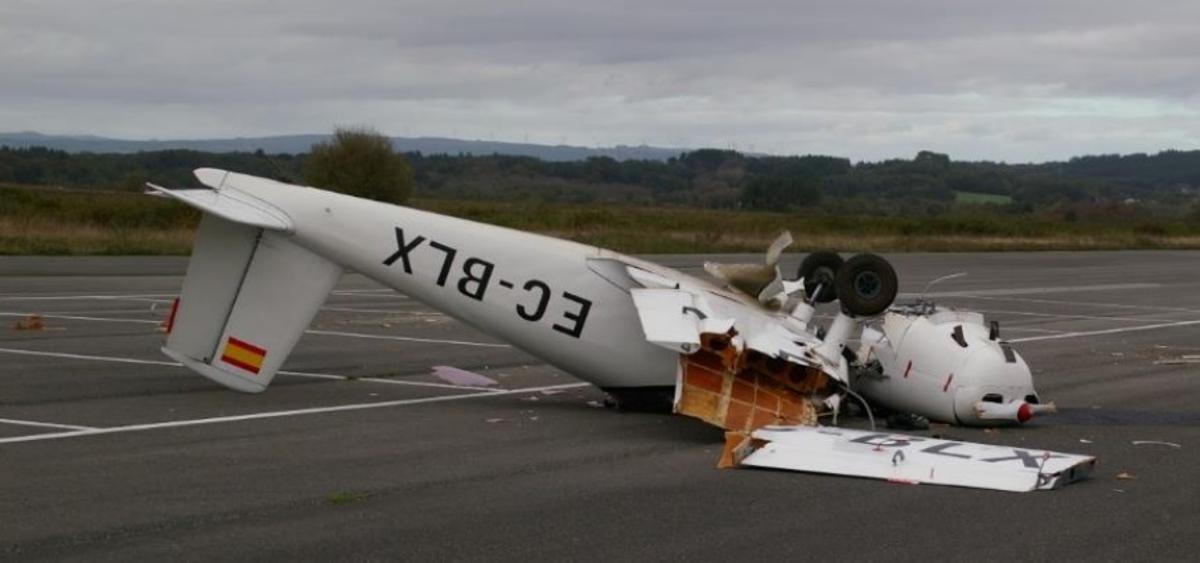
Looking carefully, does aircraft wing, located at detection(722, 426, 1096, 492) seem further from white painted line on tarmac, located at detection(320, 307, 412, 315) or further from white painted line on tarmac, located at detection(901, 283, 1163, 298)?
white painted line on tarmac, located at detection(901, 283, 1163, 298)

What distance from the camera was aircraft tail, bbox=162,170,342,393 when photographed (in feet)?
43.7

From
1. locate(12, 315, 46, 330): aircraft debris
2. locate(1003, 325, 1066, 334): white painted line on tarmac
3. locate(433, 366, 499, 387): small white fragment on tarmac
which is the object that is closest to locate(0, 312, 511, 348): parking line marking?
locate(12, 315, 46, 330): aircraft debris

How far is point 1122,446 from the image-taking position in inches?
482

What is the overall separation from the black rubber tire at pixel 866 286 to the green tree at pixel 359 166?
63.2m

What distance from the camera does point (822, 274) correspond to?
13.8 meters

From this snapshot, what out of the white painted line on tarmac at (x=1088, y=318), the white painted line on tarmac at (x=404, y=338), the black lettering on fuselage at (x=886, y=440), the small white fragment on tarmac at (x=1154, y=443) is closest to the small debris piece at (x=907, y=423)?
the black lettering on fuselage at (x=886, y=440)

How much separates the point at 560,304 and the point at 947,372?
11.0 feet

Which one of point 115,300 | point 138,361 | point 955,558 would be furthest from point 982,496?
point 115,300

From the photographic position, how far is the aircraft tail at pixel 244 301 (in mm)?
13312

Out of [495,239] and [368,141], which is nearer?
[495,239]

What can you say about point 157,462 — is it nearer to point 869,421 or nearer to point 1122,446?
point 869,421

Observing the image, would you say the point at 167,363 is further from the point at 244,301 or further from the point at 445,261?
the point at 445,261

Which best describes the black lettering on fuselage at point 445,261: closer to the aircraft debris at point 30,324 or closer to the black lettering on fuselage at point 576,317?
the black lettering on fuselage at point 576,317

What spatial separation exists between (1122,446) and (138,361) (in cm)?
1004
